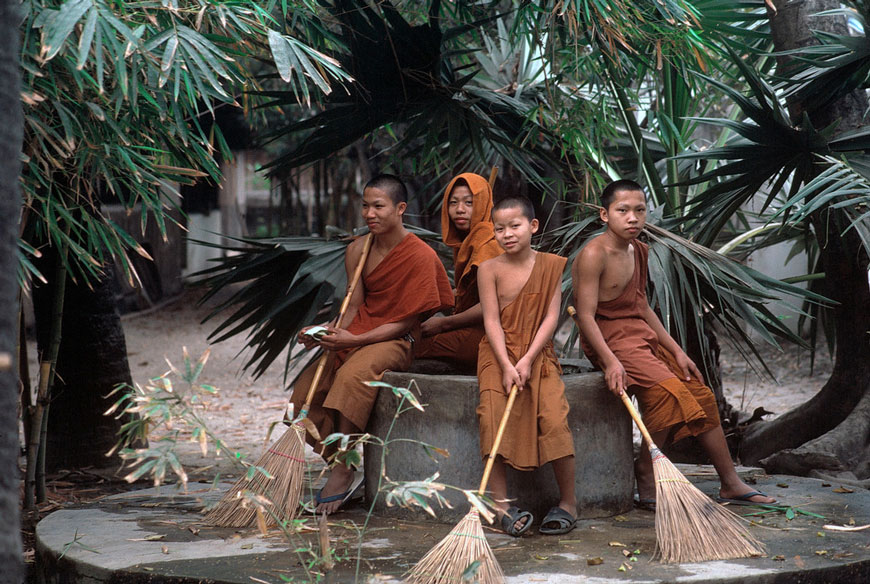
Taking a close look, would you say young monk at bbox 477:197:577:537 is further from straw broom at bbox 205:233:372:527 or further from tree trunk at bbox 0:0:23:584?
tree trunk at bbox 0:0:23:584

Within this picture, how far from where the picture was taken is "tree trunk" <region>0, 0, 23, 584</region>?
5.25ft

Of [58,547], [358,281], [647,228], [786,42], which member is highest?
[786,42]

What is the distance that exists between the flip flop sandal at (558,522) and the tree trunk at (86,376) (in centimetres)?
302

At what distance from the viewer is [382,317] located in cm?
406

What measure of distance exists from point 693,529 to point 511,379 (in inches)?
31.9

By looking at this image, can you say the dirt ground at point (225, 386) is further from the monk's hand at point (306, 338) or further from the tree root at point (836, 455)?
the tree root at point (836, 455)

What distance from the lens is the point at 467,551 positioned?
288 centimetres

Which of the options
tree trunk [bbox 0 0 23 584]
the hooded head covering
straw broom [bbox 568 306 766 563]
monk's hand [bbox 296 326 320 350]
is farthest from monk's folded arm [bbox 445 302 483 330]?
tree trunk [bbox 0 0 23 584]

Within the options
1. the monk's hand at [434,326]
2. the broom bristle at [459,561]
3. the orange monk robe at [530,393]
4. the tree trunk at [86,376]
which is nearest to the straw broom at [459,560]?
the broom bristle at [459,561]

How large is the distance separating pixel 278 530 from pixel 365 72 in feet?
7.30

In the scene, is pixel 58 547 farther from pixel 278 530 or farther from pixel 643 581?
pixel 643 581

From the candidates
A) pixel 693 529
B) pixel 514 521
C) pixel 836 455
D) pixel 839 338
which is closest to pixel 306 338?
pixel 514 521

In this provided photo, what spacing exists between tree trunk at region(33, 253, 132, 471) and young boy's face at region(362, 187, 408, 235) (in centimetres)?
212

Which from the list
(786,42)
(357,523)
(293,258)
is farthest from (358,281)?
(786,42)
